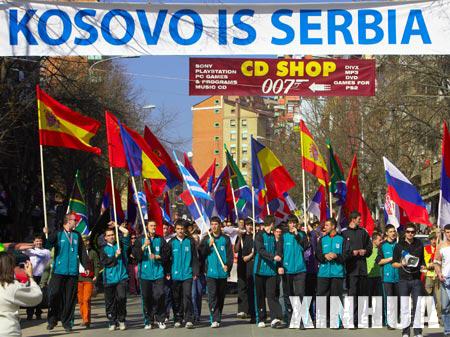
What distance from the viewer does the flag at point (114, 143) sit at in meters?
15.2

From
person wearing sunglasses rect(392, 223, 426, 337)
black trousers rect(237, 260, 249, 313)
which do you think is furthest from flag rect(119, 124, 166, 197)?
person wearing sunglasses rect(392, 223, 426, 337)

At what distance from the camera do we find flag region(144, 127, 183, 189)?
52.7 feet

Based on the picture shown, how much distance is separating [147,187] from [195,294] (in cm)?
232

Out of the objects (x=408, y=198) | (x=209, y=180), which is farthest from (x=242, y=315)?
(x=209, y=180)

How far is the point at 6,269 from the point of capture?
25.0 ft

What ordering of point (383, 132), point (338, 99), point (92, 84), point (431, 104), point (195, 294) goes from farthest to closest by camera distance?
point (338, 99), point (383, 132), point (92, 84), point (431, 104), point (195, 294)

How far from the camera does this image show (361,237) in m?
14.4

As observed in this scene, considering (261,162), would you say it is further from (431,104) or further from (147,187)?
(431,104)

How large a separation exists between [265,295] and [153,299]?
189 cm

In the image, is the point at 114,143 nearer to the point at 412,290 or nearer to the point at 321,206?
the point at 321,206

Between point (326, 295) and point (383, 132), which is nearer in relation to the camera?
point (326, 295)

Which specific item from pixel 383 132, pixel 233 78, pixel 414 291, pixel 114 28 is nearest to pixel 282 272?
pixel 414 291

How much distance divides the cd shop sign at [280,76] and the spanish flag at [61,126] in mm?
2079

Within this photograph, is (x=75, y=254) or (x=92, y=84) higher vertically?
(x=92, y=84)
